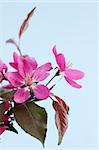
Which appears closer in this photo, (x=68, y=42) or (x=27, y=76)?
(x=27, y=76)

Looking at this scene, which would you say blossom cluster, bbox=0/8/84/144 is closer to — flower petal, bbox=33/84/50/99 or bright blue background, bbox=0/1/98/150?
flower petal, bbox=33/84/50/99

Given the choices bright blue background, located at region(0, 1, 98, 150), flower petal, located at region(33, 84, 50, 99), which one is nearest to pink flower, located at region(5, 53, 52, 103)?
flower petal, located at region(33, 84, 50, 99)

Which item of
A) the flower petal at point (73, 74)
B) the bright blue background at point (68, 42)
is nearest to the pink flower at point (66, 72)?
the flower petal at point (73, 74)

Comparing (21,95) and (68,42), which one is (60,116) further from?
(68,42)

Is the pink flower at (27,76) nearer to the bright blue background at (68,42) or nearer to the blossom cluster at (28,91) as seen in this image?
the blossom cluster at (28,91)

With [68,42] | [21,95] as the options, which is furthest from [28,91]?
[68,42]
